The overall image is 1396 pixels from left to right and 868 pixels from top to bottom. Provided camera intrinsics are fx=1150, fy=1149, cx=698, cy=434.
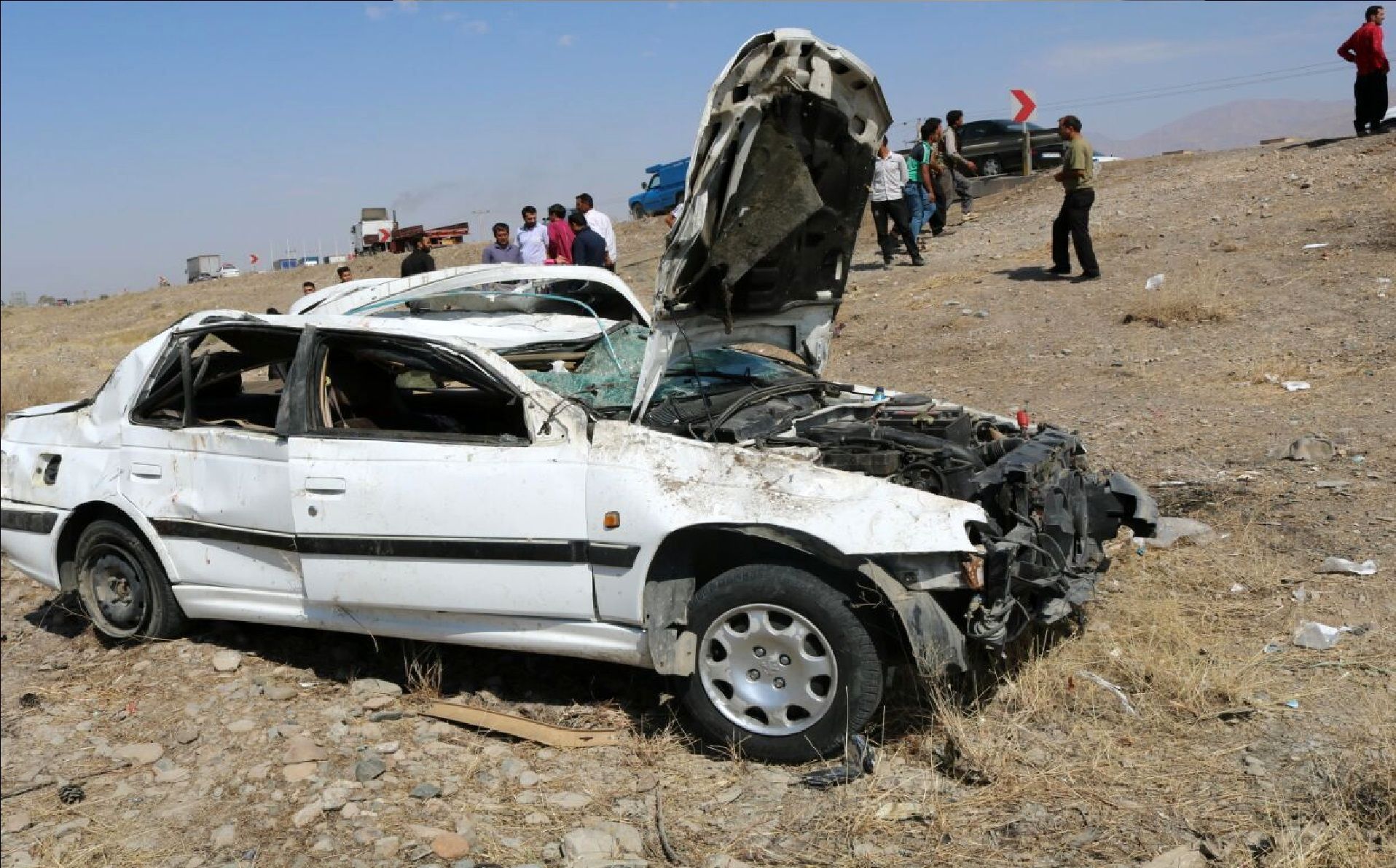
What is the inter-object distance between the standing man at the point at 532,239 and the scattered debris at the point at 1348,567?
8.20m

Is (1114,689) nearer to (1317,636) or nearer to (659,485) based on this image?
(1317,636)

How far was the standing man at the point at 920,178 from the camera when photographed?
46.6ft

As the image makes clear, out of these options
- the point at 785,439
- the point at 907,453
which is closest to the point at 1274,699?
the point at 907,453

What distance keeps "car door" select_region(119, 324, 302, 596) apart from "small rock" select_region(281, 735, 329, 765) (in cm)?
65

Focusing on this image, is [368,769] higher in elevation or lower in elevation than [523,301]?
lower

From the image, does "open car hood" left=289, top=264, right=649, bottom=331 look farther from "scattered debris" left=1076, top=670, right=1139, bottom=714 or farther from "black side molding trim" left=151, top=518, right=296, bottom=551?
"scattered debris" left=1076, top=670, right=1139, bottom=714

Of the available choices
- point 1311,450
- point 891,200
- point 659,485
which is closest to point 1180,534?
point 1311,450

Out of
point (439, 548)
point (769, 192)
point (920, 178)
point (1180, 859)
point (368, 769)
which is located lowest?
point (1180, 859)

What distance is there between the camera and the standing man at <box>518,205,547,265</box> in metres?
11.9

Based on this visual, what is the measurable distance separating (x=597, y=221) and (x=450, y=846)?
8740 mm

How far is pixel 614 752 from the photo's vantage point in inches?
170

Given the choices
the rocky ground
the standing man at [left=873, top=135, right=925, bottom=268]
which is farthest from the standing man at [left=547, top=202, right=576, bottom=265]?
the rocky ground

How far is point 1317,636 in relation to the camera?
4590 mm

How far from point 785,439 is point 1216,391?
516 cm
